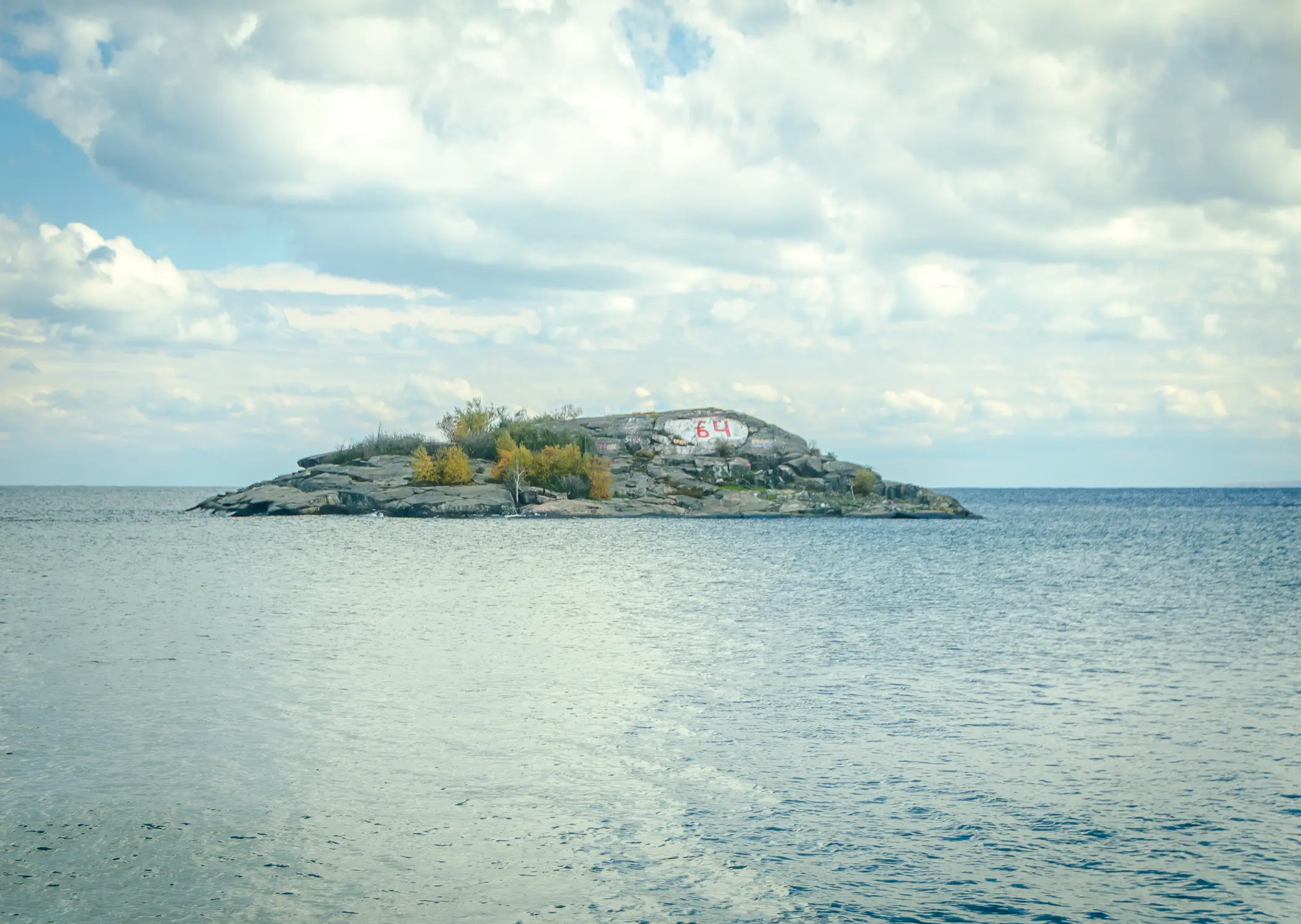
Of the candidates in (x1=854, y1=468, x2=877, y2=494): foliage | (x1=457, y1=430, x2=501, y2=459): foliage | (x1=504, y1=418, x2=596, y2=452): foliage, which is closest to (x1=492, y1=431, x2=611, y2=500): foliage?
(x1=504, y1=418, x2=596, y2=452): foliage

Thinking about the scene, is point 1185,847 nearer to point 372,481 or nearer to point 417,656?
point 417,656

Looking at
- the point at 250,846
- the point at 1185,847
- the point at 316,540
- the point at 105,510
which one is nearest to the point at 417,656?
the point at 250,846

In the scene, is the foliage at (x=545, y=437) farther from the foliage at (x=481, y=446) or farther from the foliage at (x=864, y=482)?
the foliage at (x=864, y=482)

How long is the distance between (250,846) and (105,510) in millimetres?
140110

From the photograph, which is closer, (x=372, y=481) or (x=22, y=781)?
(x=22, y=781)

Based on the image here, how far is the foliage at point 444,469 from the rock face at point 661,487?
1204mm

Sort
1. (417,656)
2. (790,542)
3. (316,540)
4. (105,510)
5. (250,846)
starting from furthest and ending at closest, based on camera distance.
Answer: (105,510) → (790,542) → (316,540) → (417,656) → (250,846)

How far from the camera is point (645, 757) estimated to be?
18203mm

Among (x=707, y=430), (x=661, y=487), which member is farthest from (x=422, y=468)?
(x=707, y=430)

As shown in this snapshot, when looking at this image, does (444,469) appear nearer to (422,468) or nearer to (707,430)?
(422,468)

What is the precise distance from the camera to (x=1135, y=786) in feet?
53.9

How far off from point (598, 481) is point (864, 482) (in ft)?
103

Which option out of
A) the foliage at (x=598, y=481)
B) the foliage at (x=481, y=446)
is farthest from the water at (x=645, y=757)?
the foliage at (x=481, y=446)

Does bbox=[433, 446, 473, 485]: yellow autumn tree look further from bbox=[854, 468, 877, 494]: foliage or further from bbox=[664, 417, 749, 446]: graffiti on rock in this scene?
bbox=[854, 468, 877, 494]: foliage
